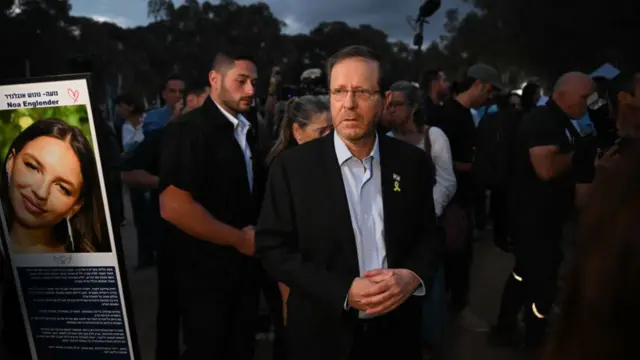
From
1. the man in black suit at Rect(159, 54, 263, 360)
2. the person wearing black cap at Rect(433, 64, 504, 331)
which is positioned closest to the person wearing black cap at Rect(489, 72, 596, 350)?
the person wearing black cap at Rect(433, 64, 504, 331)

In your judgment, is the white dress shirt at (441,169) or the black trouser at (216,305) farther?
the white dress shirt at (441,169)

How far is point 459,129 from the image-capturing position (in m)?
4.61

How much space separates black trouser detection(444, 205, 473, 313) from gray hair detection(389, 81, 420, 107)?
1.04 meters

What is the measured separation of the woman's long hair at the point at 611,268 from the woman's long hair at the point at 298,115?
98.0 inches

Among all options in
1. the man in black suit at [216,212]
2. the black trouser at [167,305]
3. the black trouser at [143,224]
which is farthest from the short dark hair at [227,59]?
the black trouser at [143,224]

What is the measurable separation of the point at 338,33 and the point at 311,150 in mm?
2310

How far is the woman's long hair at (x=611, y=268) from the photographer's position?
681 millimetres

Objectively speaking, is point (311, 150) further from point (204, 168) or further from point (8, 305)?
point (8, 305)

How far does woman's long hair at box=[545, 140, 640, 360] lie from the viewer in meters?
0.68

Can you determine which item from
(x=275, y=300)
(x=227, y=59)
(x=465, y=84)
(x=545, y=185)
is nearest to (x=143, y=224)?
(x=275, y=300)

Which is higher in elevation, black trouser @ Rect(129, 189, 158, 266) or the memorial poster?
the memorial poster

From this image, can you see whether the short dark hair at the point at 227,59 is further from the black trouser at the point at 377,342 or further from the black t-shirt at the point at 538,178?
the black t-shirt at the point at 538,178

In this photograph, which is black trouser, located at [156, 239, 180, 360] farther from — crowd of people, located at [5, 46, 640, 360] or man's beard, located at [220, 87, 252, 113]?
man's beard, located at [220, 87, 252, 113]

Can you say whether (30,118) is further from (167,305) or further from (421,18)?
(421,18)
